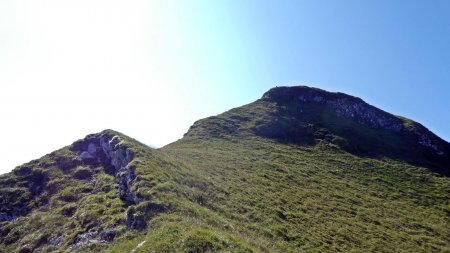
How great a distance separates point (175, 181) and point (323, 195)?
26967mm

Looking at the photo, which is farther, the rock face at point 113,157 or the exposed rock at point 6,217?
the exposed rock at point 6,217

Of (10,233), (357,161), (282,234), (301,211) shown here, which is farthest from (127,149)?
(357,161)

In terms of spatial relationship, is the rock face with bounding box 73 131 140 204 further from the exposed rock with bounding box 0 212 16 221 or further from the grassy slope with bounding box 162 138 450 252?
the exposed rock with bounding box 0 212 16 221

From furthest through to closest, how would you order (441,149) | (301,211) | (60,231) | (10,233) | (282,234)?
(441,149) → (301,211) → (282,234) → (10,233) → (60,231)

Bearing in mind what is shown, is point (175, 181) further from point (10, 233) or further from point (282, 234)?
point (10, 233)

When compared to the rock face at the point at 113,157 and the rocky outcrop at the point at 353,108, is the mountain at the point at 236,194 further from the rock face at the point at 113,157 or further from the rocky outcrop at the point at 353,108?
the rocky outcrop at the point at 353,108

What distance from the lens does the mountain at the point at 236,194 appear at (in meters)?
26.9

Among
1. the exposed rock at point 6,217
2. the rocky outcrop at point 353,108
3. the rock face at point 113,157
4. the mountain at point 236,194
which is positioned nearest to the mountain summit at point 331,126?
the rocky outcrop at point 353,108

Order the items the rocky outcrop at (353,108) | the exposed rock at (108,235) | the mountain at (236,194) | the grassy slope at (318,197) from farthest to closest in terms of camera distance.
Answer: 1. the rocky outcrop at (353,108)
2. the grassy slope at (318,197)
3. the mountain at (236,194)
4. the exposed rock at (108,235)

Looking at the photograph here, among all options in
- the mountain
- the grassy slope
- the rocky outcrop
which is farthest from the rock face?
the rocky outcrop

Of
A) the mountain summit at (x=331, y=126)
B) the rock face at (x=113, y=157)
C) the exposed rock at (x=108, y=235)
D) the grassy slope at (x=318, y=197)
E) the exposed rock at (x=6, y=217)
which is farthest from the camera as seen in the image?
the mountain summit at (x=331, y=126)

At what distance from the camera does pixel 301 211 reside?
44.5 metres

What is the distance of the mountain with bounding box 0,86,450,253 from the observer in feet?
88.3

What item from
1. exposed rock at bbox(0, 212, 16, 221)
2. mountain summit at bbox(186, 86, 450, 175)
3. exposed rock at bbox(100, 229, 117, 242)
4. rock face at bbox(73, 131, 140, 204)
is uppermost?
mountain summit at bbox(186, 86, 450, 175)
